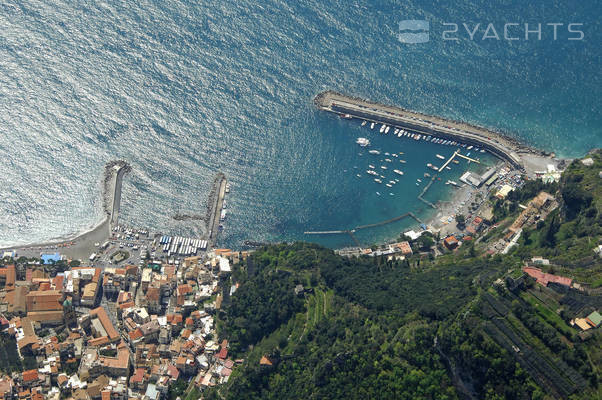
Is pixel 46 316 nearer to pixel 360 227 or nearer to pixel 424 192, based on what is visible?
pixel 360 227

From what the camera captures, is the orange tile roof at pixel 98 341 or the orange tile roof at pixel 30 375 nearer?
the orange tile roof at pixel 30 375

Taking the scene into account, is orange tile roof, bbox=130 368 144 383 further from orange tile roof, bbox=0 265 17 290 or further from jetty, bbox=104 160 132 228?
jetty, bbox=104 160 132 228

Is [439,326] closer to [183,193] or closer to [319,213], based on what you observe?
[319,213]

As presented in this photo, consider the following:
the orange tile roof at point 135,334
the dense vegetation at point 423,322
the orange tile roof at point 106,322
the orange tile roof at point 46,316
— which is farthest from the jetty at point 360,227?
the orange tile roof at point 46,316

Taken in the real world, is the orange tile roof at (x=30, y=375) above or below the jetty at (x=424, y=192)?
below

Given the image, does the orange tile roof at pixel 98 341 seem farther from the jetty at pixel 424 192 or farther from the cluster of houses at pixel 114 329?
the jetty at pixel 424 192

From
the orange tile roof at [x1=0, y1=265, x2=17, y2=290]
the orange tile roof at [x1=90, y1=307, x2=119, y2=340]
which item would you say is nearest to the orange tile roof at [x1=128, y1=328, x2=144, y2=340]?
the orange tile roof at [x1=90, y1=307, x2=119, y2=340]
